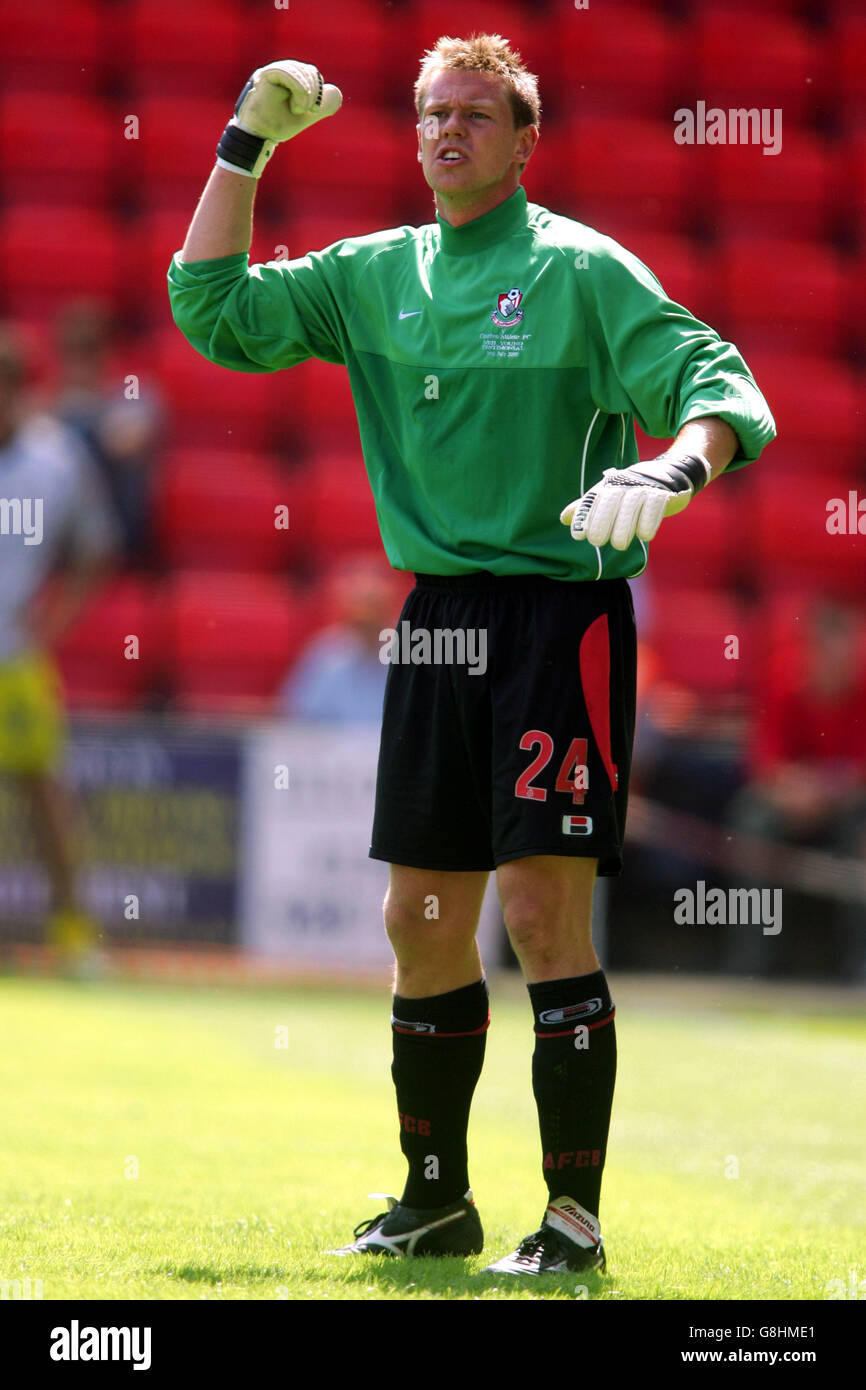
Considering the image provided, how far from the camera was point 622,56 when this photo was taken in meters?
10.8

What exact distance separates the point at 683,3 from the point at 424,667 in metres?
9.24

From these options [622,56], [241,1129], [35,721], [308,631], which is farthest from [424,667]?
[622,56]

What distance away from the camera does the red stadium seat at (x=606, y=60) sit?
10742 mm

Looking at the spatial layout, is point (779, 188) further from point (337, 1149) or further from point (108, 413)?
point (337, 1149)

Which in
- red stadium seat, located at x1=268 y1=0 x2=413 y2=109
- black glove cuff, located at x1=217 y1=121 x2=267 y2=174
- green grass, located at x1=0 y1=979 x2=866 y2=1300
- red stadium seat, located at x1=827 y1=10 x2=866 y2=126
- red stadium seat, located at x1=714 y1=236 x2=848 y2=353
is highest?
red stadium seat, located at x1=268 y1=0 x2=413 y2=109

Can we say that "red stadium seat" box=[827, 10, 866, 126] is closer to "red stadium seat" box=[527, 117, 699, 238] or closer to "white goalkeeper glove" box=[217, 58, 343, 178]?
"red stadium seat" box=[527, 117, 699, 238]

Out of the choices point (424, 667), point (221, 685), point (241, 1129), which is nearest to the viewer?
point (424, 667)

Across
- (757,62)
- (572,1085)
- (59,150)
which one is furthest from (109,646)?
(572,1085)

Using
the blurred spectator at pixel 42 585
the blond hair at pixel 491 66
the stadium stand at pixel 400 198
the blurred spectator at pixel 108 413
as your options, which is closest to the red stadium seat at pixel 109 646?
the blurred spectator at pixel 42 585

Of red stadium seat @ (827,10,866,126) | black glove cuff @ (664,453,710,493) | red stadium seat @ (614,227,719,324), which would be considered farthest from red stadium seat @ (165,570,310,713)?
black glove cuff @ (664,453,710,493)

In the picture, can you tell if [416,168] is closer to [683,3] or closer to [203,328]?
[683,3]

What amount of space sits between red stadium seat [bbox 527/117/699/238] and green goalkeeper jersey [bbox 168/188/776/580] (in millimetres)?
7472

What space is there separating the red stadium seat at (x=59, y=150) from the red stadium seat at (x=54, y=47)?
87 millimetres

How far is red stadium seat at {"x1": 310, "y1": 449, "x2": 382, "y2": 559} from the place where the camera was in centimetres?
987
